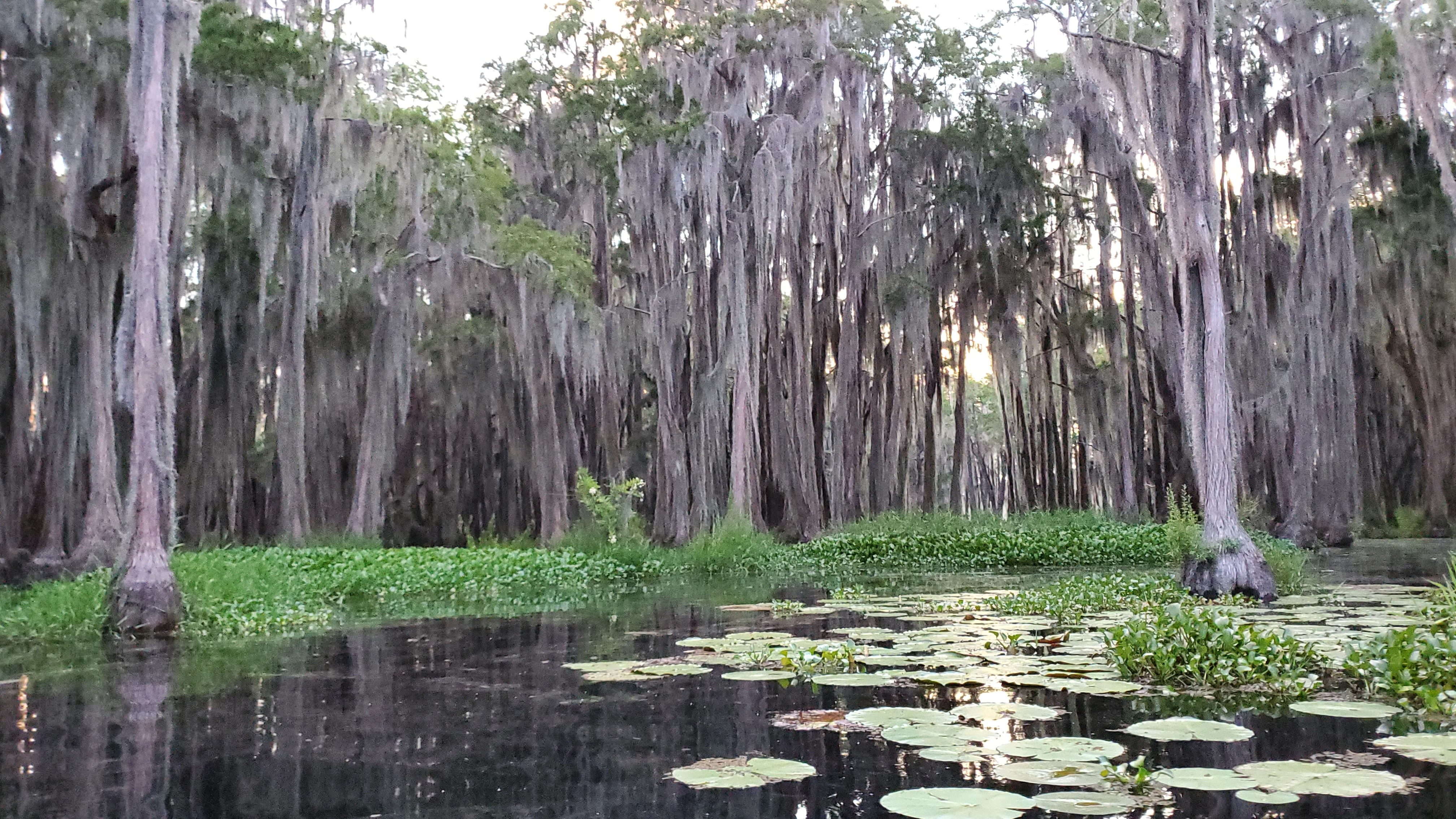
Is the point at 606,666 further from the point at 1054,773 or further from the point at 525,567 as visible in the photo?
the point at 525,567

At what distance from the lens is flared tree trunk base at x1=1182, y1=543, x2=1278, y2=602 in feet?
29.6

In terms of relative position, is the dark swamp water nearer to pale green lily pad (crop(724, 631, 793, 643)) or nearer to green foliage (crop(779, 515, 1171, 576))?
pale green lily pad (crop(724, 631, 793, 643))

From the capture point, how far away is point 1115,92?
1077cm

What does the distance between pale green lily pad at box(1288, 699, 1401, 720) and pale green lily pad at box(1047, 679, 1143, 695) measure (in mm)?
657

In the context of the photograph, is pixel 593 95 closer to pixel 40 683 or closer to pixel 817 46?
pixel 817 46

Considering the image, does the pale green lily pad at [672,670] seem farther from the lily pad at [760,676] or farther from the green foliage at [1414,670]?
the green foliage at [1414,670]

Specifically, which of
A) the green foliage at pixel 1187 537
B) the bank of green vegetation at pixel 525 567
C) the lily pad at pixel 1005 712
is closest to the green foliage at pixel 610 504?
the bank of green vegetation at pixel 525 567

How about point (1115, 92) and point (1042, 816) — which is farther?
point (1115, 92)

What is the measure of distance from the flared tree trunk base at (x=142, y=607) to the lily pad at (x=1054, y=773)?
7065 mm

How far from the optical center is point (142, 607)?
7.92 m

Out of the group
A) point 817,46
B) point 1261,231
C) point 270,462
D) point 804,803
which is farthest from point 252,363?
point 1261,231

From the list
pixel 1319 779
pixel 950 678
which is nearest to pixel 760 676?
pixel 950 678

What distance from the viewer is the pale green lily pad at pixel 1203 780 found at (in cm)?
292

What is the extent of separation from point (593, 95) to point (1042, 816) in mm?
19059
